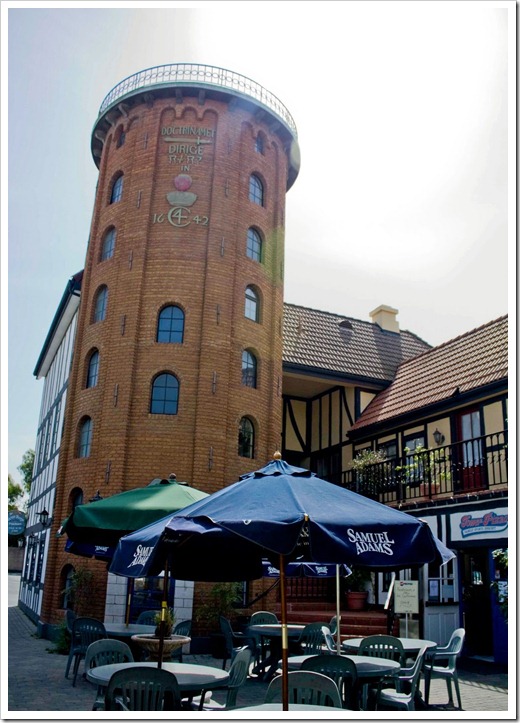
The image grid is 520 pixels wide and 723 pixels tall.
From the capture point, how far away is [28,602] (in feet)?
79.6

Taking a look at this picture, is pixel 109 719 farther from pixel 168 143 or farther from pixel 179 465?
pixel 168 143

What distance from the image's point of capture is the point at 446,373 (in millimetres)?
18828

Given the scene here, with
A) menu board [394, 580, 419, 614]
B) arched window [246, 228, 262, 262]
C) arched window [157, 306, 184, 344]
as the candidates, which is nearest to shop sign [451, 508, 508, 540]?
menu board [394, 580, 419, 614]

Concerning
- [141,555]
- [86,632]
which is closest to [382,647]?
[141,555]

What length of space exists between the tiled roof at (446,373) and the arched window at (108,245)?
32.6 ft

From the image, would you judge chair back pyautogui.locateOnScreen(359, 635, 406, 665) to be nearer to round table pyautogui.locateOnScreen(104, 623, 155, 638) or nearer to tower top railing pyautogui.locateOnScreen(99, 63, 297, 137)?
round table pyautogui.locateOnScreen(104, 623, 155, 638)

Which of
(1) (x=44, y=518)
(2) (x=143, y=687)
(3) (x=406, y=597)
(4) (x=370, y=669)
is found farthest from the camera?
(1) (x=44, y=518)

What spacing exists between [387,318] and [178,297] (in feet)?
41.5

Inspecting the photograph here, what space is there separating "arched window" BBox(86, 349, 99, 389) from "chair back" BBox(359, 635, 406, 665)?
11614 millimetres

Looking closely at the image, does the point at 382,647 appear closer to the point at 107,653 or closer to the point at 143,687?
the point at 107,653

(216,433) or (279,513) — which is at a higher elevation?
(216,433)

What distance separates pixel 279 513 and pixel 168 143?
1605 centimetres

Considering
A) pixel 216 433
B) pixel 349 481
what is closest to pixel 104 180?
pixel 216 433

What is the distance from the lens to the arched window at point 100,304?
720 inches
